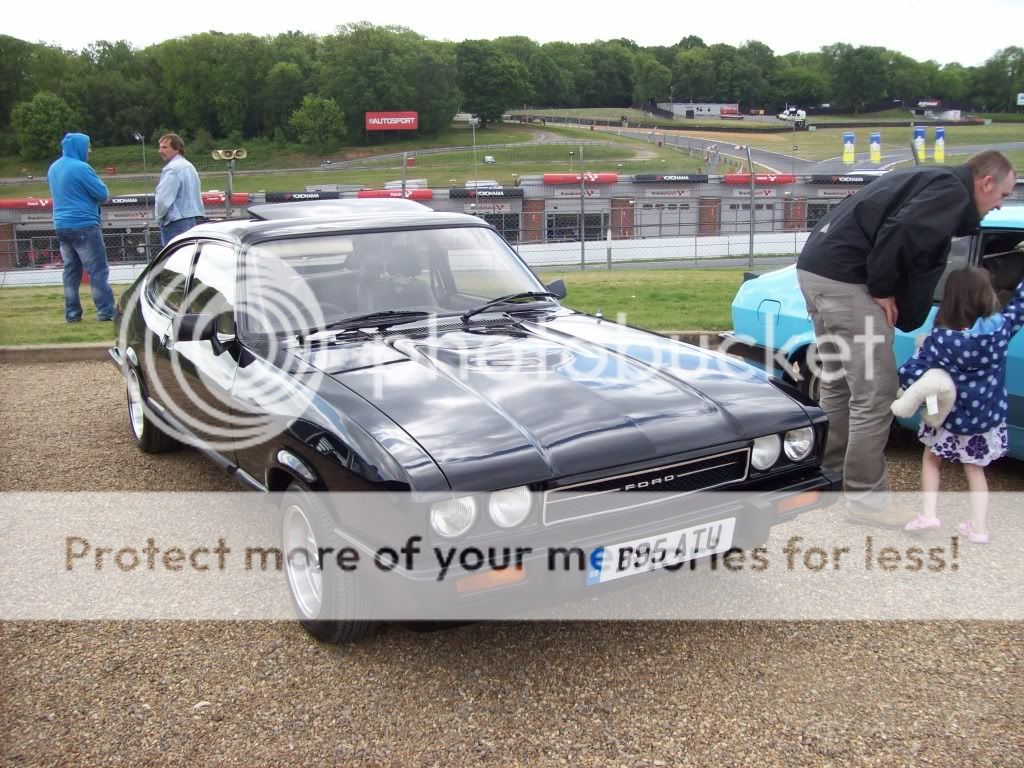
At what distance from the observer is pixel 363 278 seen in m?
4.08

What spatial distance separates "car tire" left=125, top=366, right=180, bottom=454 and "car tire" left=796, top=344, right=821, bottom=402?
3803 mm

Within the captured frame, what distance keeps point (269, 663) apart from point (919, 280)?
3.10m

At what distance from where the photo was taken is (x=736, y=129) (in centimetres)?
5788

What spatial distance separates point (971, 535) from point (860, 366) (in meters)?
0.90

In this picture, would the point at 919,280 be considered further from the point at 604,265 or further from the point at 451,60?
the point at 451,60

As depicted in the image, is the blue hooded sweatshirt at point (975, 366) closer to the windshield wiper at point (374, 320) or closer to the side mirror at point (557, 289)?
the side mirror at point (557, 289)

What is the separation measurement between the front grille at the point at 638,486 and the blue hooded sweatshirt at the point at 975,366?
1.38m

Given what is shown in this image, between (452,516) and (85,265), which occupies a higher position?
(85,265)

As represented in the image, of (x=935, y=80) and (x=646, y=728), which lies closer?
(x=646, y=728)

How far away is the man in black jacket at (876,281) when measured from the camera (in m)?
3.76

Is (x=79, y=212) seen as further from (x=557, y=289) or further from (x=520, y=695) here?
(x=520, y=695)

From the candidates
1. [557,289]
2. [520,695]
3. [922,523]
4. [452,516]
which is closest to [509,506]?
[452,516]

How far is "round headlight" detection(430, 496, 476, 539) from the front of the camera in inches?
104

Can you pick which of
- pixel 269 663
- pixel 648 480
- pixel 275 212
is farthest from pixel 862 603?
pixel 275 212
